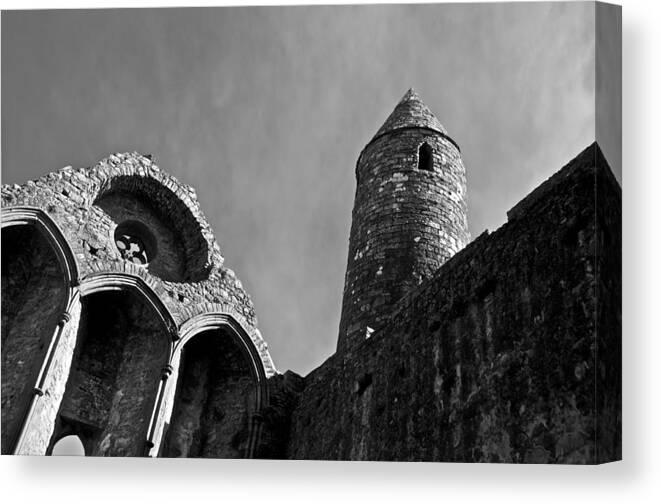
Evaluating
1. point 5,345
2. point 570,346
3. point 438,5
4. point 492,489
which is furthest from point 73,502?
point 438,5

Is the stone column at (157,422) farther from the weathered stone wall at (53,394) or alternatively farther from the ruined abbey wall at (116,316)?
the weathered stone wall at (53,394)

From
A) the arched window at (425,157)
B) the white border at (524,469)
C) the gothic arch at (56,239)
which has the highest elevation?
the arched window at (425,157)

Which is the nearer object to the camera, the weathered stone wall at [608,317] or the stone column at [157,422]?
the weathered stone wall at [608,317]

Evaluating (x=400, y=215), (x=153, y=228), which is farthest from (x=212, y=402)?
(x=400, y=215)

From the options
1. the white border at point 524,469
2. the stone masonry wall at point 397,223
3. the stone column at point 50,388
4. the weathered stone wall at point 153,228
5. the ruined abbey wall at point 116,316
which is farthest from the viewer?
the weathered stone wall at point 153,228

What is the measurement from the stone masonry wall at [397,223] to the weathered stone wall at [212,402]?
139cm

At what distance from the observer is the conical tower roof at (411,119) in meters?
11.5

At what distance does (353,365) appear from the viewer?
809 cm

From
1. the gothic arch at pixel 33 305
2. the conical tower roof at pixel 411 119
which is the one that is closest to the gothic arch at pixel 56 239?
the gothic arch at pixel 33 305

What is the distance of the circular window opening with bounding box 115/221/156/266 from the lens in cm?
1037

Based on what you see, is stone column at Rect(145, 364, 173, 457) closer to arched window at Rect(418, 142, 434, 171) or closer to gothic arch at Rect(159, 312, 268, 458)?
gothic arch at Rect(159, 312, 268, 458)

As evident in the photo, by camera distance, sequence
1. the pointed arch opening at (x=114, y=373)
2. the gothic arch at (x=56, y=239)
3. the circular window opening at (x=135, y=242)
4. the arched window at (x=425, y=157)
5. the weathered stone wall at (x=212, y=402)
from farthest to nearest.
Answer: the arched window at (x=425, y=157) < the circular window opening at (x=135, y=242) < the weathered stone wall at (x=212, y=402) < the pointed arch opening at (x=114, y=373) < the gothic arch at (x=56, y=239)

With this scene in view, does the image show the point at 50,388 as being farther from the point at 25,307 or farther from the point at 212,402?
the point at 212,402

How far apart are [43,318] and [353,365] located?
132 inches
